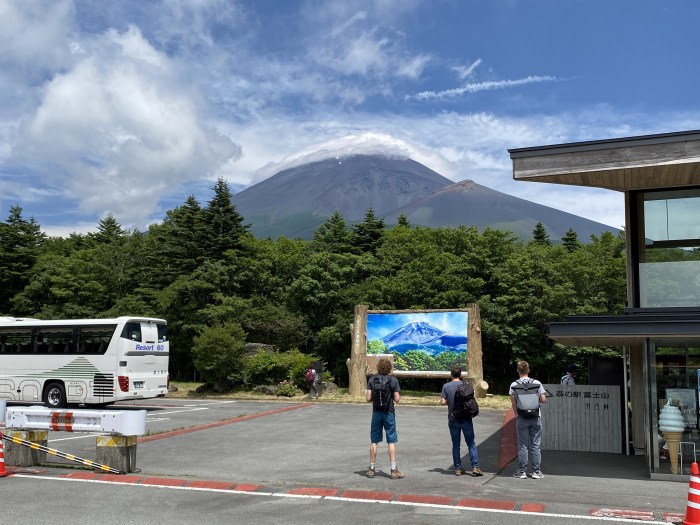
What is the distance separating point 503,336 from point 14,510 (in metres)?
30.4

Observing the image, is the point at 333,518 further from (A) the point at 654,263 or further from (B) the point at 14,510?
(A) the point at 654,263

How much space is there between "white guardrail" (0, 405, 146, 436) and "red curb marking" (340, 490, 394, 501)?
137 inches

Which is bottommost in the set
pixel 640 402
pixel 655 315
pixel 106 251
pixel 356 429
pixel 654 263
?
pixel 356 429

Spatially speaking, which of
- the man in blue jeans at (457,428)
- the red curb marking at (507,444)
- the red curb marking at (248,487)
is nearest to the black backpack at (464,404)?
the man in blue jeans at (457,428)

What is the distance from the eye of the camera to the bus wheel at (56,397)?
2141 cm

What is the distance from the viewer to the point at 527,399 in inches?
388

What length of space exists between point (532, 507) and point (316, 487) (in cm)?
297

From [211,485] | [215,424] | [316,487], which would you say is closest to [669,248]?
[316,487]

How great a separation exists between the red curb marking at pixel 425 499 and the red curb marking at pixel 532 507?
0.88m

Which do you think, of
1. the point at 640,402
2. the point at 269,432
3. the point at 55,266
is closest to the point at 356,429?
the point at 269,432

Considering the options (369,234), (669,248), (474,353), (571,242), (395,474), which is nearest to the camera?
(395,474)

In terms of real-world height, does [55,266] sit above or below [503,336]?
above

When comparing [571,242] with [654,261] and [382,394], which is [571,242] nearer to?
[654,261]

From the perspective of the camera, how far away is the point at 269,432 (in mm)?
15867
